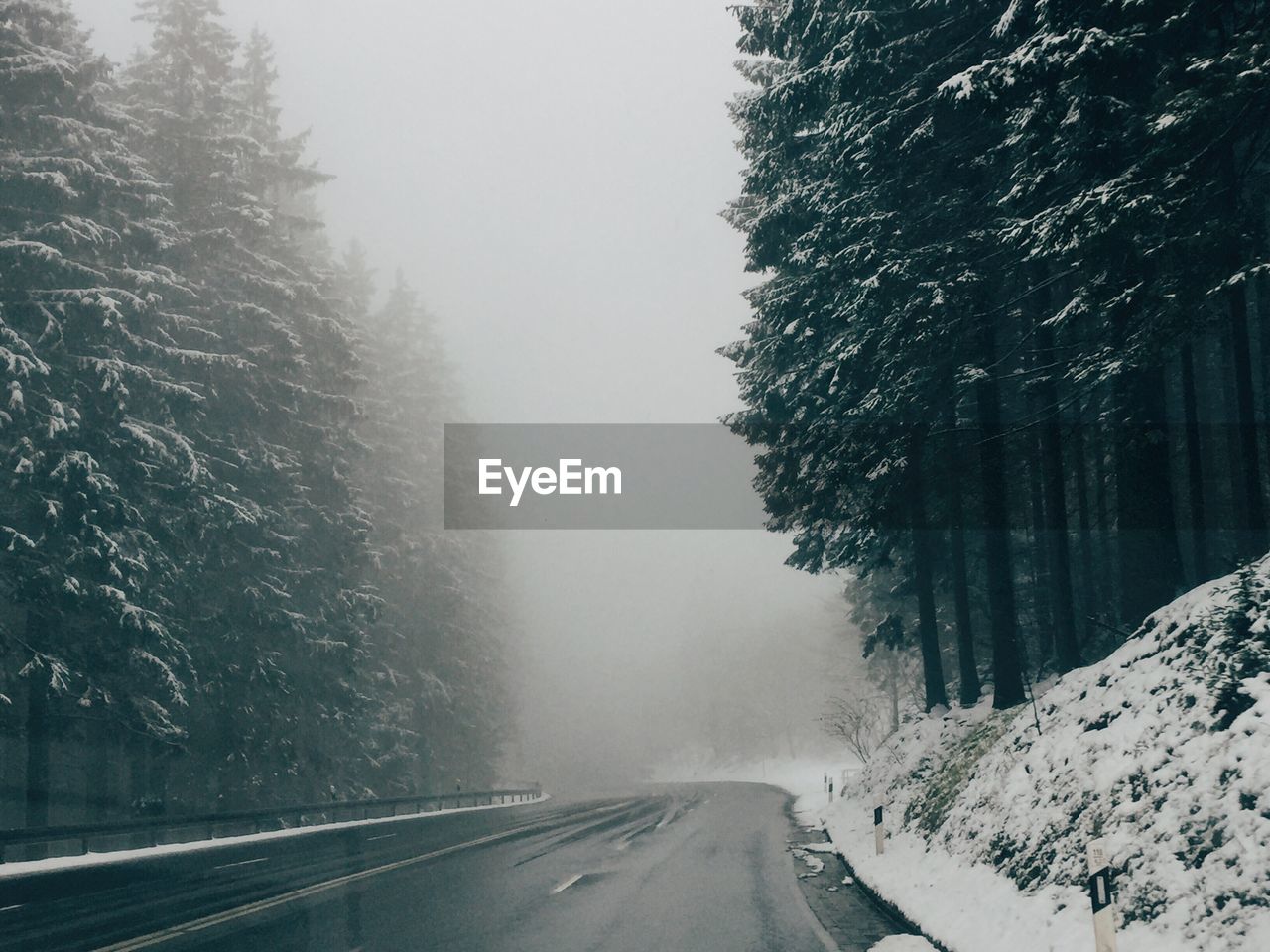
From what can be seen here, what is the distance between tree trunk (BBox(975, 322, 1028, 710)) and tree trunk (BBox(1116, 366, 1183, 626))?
257cm

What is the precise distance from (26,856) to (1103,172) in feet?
67.8

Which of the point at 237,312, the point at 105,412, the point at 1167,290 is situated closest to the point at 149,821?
the point at 105,412

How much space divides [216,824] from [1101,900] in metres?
21.2

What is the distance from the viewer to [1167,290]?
10.8 m

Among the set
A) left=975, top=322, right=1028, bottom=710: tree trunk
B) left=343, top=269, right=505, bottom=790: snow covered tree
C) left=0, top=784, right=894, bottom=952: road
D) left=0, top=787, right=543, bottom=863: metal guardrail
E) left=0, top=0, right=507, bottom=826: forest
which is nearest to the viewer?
left=0, top=784, right=894, bottom=952: road

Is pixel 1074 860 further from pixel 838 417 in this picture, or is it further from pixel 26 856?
pixel 26 856

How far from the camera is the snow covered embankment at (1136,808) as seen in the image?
6637mm

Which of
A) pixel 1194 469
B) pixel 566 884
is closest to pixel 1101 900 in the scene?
pixel 566 884

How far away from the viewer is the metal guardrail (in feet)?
50.4

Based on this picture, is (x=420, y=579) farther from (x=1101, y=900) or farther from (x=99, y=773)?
(x=1101, y=900)

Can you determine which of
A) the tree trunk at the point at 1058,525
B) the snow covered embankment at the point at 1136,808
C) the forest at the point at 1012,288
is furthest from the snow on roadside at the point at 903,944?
the tree trunk at the point at 1058,525

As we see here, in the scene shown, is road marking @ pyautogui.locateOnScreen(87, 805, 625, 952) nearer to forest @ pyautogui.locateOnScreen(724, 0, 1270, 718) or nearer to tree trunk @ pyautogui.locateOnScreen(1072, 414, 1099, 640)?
forest @ pyautogui.locateOnScreen(724, 0, 1270, 718)

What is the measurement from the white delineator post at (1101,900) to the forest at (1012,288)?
576 centimetres

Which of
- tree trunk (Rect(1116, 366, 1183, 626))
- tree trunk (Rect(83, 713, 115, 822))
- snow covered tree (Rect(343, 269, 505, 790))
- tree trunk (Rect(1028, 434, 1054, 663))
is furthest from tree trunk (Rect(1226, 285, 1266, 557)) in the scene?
snow covered tree (Rect(343, 269, 505, 790))
